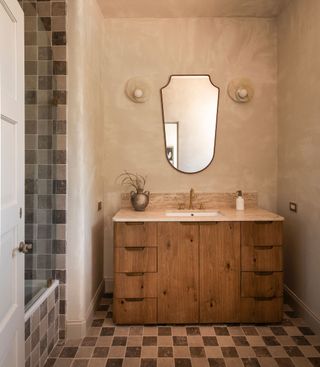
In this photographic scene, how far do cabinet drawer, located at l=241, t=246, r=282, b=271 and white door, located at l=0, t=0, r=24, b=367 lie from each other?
5.19 ft

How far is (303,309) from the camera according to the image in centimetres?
241

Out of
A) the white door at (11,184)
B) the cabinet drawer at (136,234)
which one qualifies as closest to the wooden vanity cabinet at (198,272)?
the cabinet drawer at (136,234)

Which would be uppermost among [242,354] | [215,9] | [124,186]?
[215,9]

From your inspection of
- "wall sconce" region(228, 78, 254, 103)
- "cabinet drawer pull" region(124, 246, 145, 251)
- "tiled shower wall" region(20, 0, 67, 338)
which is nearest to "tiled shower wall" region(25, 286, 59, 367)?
"tiled shower wall" region(20, 0, 67, 338)

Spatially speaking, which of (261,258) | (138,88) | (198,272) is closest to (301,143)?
(261,258)

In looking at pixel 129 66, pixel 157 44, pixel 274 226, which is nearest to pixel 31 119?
pixel 129 66

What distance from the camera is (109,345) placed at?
2.06 meters

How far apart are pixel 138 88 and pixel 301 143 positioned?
1.55m

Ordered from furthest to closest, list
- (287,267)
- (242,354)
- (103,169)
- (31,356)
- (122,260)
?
(103,169)
(287,267)
(122,260)
(242,354)
(31,356)

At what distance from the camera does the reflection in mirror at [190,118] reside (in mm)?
2926

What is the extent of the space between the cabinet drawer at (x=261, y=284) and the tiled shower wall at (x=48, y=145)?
4.43 feet

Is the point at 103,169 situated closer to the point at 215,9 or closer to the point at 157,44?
the point at 157,44

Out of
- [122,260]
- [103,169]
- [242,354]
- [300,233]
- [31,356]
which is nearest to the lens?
[31,356]

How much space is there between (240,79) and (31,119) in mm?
1961
